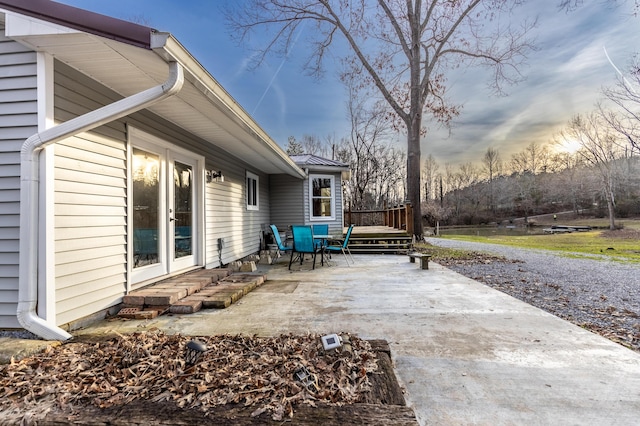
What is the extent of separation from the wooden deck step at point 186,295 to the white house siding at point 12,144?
88 centimetres

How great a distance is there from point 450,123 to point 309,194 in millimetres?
7489

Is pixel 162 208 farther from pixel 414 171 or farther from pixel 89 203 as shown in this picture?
pixel 414 171

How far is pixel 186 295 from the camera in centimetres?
349

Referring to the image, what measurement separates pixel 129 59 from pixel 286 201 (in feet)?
23.1

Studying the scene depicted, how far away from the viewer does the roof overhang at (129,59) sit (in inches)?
80.7

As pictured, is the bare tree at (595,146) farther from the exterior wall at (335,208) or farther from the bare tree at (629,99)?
the exterior wall at (335,208)

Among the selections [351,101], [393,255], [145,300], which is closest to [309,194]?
[393,255]

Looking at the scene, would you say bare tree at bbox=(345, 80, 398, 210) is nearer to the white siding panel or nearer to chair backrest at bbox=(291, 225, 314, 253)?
chair backrest at bbox=(291, 225, 314, 253)

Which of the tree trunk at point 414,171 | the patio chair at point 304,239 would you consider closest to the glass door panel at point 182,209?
the patio chair at point 304,239

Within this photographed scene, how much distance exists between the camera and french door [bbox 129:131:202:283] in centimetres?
346

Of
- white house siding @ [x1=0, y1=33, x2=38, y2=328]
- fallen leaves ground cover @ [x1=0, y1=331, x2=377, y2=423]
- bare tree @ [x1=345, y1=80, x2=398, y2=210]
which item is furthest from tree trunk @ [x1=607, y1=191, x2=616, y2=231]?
white house siding @ [x1=0, y1=33, x2=38, y2=328]

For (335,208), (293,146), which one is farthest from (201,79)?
(293,146)

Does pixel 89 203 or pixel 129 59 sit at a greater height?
pixel 129 59

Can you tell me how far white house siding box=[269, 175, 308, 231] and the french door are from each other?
453 centimetres
